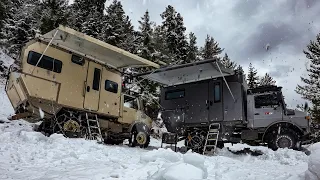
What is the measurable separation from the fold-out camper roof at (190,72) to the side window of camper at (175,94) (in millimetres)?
395

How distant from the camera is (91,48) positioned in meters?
10.8

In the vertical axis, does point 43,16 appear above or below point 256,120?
above

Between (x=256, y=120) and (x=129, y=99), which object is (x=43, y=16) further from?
(x=256, y=120)

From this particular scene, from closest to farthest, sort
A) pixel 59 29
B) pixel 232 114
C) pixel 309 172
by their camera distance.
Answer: pixel 309 172
pixel 59 29
pixel 232 114

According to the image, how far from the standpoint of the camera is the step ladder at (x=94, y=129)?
37.2 feet

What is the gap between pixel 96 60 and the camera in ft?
39.7

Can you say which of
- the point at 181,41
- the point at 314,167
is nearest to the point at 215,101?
the point at 314,167

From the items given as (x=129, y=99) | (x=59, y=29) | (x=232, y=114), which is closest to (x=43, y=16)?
(x=129, y=99)

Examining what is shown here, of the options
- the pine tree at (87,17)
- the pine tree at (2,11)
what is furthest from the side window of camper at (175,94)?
the pine tree at (2,11)

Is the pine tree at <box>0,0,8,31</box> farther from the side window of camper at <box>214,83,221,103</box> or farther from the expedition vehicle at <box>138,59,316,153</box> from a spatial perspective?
the side window of camper at <box>214,83,221,103</box>

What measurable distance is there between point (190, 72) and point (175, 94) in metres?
1.81

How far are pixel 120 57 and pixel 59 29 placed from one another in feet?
9.54

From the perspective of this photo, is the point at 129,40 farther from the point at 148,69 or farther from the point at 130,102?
the point at 130,102

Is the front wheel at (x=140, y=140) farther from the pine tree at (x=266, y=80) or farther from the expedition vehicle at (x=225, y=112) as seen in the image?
the pine tree at (x=266, y=80)
